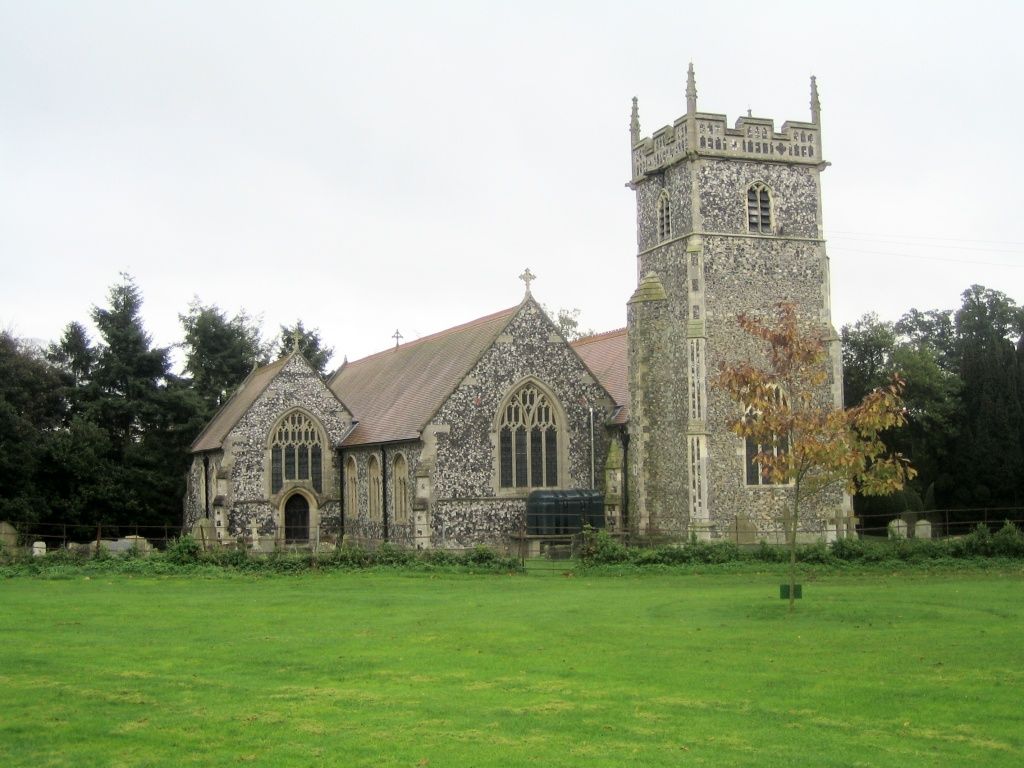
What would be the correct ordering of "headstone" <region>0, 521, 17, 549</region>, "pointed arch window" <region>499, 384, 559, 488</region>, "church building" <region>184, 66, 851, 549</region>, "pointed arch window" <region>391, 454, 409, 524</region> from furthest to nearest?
"pointed arch window" <region>391, 454, 409, 524</region>, "pointed arch window" <region>499, 384, 559, 488</region>, "headstone" <region>0, 521, 17, 549</region>, "church building" <region>184, 66, 851, 549</region>

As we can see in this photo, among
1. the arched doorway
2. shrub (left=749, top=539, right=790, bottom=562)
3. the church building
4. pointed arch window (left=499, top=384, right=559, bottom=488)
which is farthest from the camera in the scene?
the arched doorway

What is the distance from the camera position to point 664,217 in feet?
118

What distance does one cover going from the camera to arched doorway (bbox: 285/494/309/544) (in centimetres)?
3844

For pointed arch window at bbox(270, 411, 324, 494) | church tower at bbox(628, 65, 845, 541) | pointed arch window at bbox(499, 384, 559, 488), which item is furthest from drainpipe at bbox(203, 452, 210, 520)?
church tower at bbox(628, 65, 845, 541)

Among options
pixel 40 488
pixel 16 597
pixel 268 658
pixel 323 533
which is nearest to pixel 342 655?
pixel 268 658

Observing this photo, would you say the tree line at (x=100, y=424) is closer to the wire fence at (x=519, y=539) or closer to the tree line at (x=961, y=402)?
the wire fence at (x=519, y=539)

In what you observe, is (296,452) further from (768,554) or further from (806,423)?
(806,423)

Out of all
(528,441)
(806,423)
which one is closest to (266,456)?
(528,441)

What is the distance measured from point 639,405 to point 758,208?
22.3ft

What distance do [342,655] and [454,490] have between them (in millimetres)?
19393

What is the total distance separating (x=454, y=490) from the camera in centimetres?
3469

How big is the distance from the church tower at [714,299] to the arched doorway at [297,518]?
35.4 ft

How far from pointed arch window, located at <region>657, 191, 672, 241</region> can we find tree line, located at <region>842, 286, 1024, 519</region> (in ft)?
48.9

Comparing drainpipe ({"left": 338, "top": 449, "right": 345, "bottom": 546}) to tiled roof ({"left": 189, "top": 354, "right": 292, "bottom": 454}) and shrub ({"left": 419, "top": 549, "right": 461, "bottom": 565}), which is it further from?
shrub ({"left": 419, "top": 549, "right": 461, "bottom": 565})
